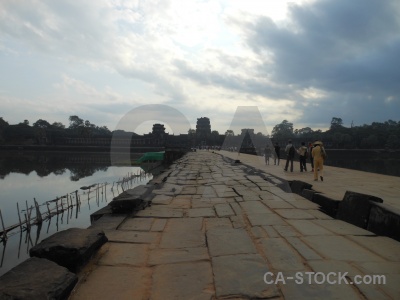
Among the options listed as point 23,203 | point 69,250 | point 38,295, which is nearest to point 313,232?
point 69,250

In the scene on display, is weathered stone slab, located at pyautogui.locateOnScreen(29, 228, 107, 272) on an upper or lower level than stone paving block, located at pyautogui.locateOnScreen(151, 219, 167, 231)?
upper

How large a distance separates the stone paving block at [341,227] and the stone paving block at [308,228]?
10cm

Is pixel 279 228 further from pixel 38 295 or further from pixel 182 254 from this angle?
pixel 38 295

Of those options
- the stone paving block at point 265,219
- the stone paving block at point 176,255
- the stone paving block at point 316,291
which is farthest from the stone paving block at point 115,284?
the stone paving block at point 265,219

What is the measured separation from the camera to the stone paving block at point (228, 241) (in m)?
2.56

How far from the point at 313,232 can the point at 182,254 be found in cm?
157

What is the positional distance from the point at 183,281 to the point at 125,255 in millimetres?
735

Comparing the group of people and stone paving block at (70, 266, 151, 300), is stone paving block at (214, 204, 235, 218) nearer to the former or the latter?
stone paving block at (70, 266, 151, 300)

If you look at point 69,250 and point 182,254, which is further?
point 182,254

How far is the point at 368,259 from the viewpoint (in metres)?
2.35

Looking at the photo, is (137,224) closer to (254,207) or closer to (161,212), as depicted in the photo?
(161,212)

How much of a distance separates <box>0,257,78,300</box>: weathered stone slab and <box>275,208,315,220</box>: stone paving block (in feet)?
9.39

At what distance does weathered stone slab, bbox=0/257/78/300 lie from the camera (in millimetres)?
1518

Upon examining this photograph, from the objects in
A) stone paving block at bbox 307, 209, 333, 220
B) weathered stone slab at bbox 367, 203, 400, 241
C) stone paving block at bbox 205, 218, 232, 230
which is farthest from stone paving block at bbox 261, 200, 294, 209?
weathered stone slab at bbox 367, 203, 400, 241
